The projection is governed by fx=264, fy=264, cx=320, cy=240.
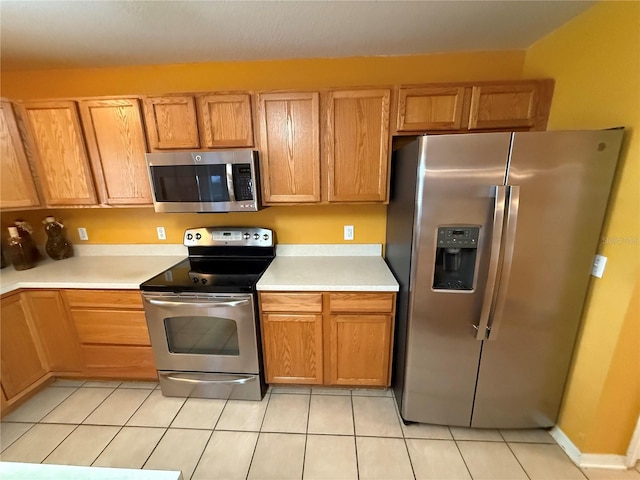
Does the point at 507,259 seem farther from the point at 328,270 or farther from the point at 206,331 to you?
the point at 206,331

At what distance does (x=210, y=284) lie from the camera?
68.8 inches

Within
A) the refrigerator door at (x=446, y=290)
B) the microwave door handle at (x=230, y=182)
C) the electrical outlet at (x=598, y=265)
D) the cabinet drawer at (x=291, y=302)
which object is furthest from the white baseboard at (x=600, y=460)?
the microwave door handle at (x=230, y=182)

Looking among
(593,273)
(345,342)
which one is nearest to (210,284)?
(345,342)

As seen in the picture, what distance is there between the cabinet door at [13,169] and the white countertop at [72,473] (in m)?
1.96

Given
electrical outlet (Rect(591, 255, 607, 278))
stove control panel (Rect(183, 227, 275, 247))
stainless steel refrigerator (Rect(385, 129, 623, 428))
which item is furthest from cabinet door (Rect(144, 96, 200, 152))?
electrical outlet (Rect(591, 255, 607, 278))

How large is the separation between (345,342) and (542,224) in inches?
51.7

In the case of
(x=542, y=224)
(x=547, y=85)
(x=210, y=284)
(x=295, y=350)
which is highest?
(x=547, y=85)

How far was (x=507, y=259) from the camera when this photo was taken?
132cm

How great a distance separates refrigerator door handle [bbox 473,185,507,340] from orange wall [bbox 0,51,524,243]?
0.93m

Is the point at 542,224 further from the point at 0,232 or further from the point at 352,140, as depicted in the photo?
the point at 0,232

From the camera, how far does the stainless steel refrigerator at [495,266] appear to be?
125cm

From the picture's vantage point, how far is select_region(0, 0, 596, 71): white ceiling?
1.35 metres

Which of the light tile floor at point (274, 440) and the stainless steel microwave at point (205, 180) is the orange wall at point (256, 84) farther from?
the light tile floor at point (274, 440)

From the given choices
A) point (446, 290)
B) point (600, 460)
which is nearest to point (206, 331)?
point (446, 290)
